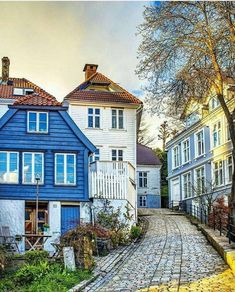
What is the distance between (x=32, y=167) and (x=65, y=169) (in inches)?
63.4

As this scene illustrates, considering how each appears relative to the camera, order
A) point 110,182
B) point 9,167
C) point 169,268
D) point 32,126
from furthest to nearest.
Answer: point 32,126, point 110,182, point 9,167, point 169,268

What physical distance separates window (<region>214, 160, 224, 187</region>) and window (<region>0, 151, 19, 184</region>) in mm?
15101

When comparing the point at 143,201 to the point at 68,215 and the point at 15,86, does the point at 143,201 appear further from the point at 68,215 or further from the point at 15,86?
the point at 68,215

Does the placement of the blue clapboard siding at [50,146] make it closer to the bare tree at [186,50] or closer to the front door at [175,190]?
the bare tree at [186,50]

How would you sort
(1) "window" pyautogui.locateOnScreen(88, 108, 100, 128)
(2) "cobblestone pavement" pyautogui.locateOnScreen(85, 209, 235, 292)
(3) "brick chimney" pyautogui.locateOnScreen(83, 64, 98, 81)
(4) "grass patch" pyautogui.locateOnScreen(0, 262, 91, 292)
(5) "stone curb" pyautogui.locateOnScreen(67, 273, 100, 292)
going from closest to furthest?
(5) "stone curb" pyautogui.locateOnScreen(67, 273, 100, 292), (4) "grass patch" pyautogui.locateOnScreen(0, 262, 91, 292), (2) "cobblestone pavement" pyautogui.locateOnScreen(85, 209, 235, 292), (1) "window" pyautogui.locateOnScreen(88, 108, 100, 128), (3) "brick chimney" pyautogui.locateOnScreen(83, 64, 98, 81)

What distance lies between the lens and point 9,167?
83.9 ft

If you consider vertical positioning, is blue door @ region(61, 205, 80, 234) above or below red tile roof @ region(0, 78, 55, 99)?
below

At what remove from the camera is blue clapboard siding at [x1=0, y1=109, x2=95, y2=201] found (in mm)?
25766

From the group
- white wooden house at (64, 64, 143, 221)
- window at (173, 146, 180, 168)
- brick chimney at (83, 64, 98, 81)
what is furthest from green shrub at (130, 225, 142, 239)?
window at (173, 146, 180, 168)

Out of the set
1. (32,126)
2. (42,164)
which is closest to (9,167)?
(42,164)

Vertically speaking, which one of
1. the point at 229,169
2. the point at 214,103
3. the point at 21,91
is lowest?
the point at 229,169

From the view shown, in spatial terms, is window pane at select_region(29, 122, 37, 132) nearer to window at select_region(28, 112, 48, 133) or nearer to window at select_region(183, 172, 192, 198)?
window at select_region(28, 112, 48, 133)

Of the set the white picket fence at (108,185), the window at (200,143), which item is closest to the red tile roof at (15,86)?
the white picket fence at (108,185)

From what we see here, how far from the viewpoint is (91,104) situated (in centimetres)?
3275
